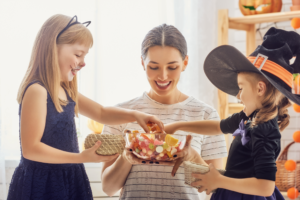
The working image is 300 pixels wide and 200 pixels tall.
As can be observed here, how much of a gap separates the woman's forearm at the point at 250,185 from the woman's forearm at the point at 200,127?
276 mm

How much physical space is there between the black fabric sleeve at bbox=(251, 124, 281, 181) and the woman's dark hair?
1.52ft

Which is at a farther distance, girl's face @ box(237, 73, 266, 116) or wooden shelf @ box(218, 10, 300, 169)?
wooden shelf @ box(218, 10, 300, 169)

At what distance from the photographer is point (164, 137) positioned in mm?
1052

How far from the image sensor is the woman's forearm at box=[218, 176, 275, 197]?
38.9 inches

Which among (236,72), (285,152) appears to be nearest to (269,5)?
(285,152)

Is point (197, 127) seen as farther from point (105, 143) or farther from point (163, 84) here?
point (105, 143)

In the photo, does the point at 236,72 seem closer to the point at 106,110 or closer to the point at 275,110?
the point at 275,110

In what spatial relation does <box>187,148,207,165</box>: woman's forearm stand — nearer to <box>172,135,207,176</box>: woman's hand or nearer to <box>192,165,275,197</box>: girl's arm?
<box>172,135,207,176</box>: woman's hand

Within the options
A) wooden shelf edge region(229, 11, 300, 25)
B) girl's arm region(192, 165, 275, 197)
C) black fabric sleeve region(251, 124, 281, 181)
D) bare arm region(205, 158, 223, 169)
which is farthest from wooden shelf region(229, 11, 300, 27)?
girl's arm region(192, 165, 275, 197)

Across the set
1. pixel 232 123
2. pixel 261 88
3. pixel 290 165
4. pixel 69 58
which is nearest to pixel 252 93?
pixel 261 88

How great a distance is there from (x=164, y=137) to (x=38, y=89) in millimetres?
435

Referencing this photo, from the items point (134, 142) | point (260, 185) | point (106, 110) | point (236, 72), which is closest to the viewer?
point (260, 185)

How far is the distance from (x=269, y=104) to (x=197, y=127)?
294 millimetres

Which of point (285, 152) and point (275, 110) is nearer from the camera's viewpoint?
point (275, 110)
